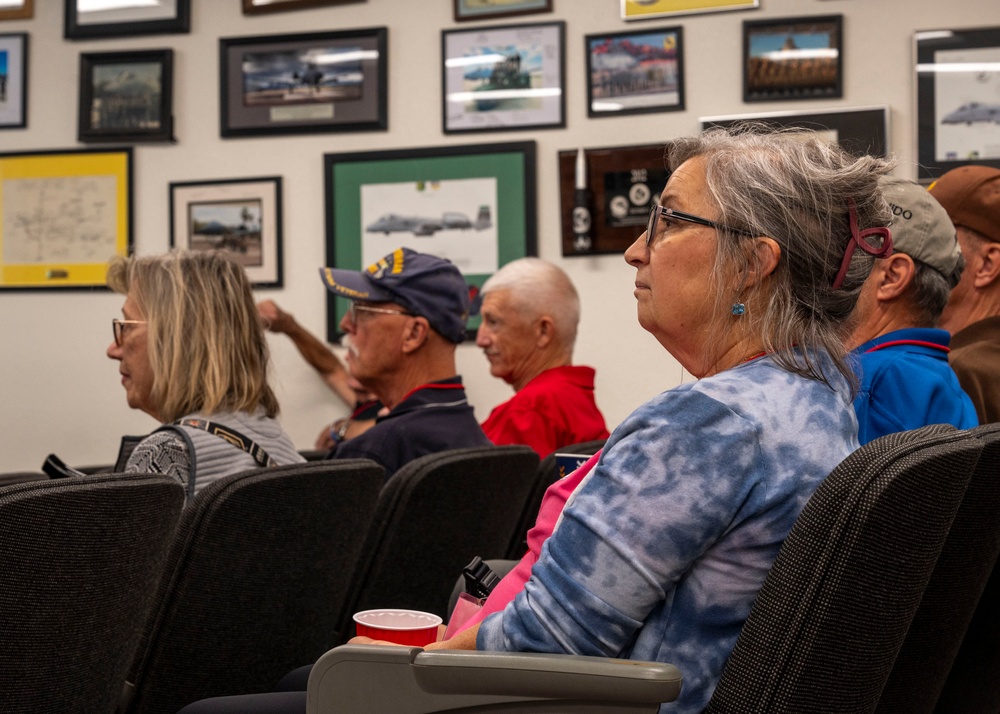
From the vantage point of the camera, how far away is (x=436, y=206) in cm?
416

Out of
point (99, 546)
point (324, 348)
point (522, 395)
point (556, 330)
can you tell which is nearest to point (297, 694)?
point (99, 546)

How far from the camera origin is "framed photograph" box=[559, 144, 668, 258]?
13.0 feet

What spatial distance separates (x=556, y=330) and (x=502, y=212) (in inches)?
29.0

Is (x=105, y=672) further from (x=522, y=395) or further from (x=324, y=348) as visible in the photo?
(x=324, y=348)

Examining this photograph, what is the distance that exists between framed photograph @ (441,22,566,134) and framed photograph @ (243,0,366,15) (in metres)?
0.53

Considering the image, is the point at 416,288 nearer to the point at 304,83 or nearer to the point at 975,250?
the point at 975,250

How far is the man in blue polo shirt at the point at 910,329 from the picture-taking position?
1.74 metres

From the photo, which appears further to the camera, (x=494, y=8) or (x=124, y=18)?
(x=124, y=18)

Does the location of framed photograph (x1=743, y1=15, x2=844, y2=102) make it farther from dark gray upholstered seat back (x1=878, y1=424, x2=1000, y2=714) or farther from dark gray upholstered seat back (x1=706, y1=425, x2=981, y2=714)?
dark gray upholstered seat back (x1=706, y1=425, x2=981, y2=714)

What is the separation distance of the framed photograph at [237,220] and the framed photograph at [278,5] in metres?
0.70

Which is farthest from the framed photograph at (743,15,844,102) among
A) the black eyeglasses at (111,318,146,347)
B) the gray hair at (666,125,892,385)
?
the gray hair at (666,125,892,385)

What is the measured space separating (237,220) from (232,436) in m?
2.46

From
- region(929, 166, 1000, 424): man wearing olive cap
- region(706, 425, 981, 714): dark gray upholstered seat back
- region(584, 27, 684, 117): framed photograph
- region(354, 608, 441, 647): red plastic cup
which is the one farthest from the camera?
region(584, 27, 684, 117): framed photograph

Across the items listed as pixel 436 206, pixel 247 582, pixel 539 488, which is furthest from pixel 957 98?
pixel 247 582
